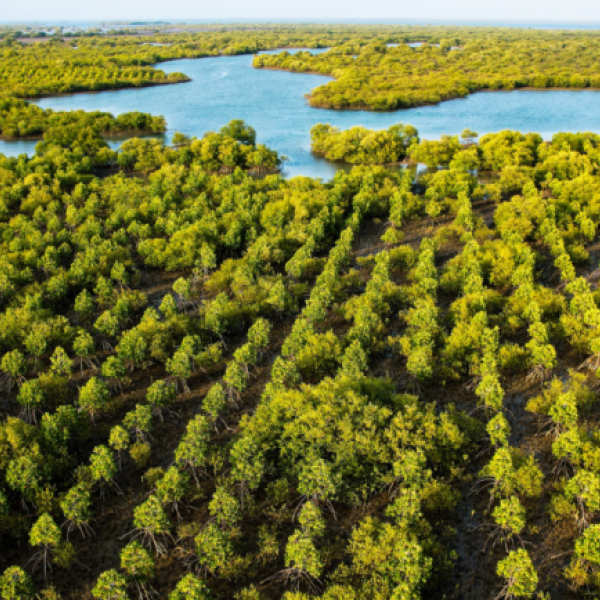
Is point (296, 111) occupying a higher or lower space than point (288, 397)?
higher

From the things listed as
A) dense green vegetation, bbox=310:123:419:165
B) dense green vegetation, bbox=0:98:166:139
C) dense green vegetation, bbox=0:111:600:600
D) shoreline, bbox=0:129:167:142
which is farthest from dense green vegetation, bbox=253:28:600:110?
dense green vegetation, bbox=0:111:600:600

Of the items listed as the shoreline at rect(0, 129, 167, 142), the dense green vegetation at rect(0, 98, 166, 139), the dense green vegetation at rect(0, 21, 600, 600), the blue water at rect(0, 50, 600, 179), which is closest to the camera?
the dense green vegetation at rect(0, 21, 600, 600)

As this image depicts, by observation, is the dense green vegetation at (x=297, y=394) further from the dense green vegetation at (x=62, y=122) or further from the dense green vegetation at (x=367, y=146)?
the dense green vegetation at (x=62, y=122)

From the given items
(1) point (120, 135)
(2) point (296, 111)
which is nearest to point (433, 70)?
(2) point (296, 111)

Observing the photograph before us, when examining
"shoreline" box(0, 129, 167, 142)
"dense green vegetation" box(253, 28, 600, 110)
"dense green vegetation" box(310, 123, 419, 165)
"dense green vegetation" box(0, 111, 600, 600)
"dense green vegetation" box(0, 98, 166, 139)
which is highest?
"dense green vegetation" box(253, 28, 600, 110)

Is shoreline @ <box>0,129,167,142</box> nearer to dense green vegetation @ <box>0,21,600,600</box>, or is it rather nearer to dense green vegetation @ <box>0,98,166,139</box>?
dense green vegetation @ <box>0,98,166,139</box>

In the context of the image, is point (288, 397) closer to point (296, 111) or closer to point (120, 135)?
point (120, 135)

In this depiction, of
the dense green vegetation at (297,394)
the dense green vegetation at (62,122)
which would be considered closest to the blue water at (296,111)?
the dense green vegetation at (62,122)
